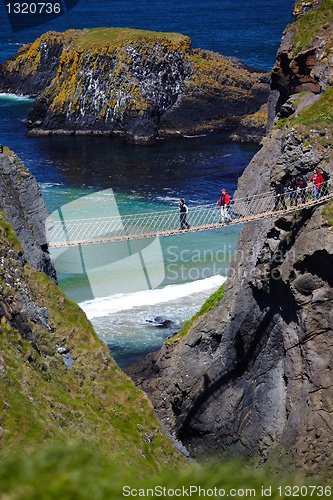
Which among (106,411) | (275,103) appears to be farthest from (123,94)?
(106,411)

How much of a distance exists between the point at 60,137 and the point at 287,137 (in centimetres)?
3228

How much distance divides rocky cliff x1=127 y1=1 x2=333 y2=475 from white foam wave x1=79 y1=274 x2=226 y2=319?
4.52 meters

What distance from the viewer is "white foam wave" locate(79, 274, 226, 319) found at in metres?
23.7

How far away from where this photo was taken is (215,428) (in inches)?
672

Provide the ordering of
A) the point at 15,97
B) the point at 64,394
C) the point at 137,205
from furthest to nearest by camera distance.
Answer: the point at 15,97, the point at 137,205, the point at 64,394

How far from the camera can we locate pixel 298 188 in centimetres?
1554

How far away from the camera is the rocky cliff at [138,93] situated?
44.8 metres

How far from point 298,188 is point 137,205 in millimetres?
18298

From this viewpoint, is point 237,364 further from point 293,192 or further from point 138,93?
point 138,93

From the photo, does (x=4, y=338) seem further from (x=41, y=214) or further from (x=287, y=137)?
(x=287, y=137)

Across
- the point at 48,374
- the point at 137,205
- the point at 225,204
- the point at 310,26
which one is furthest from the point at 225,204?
the point at 137,205

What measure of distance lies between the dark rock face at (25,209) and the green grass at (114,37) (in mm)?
35237

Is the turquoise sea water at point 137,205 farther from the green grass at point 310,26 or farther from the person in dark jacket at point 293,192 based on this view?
the green grass at point 310,26

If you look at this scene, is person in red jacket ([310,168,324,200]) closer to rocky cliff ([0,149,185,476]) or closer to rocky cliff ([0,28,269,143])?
rocky cliff ([0,149,185,476])
